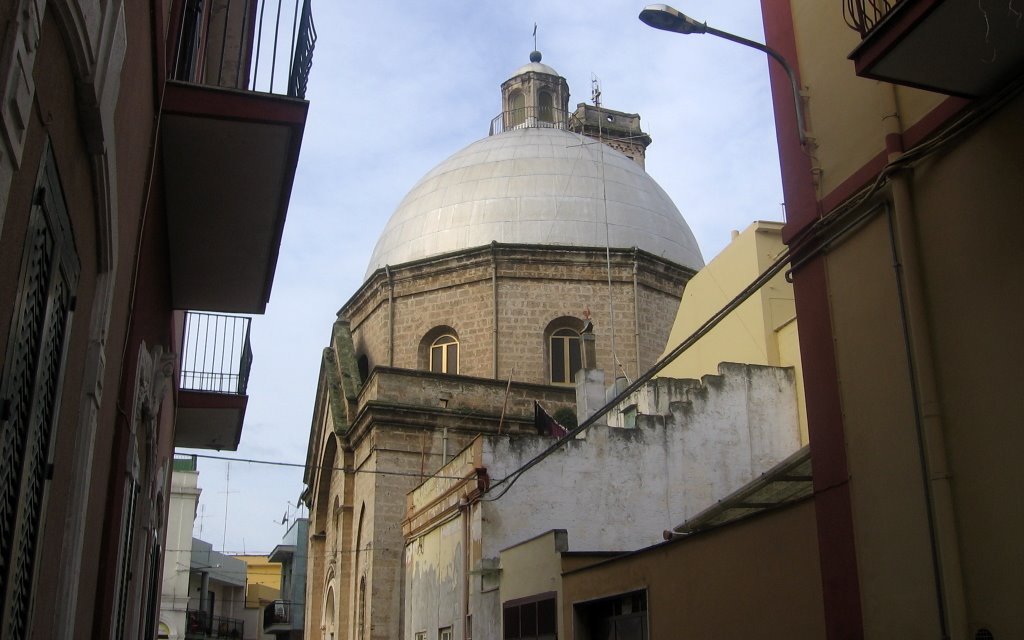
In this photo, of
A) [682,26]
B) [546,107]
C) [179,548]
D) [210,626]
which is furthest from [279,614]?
[682,26]

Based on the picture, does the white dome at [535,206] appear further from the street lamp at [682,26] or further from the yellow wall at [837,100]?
the yellow wall at [837,100]

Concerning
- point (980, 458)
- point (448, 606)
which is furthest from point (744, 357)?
point (980, 458)

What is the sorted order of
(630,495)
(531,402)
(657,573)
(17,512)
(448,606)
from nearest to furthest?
(17,512) → (657,573) → (630,495) → (448,606) → (531,402)

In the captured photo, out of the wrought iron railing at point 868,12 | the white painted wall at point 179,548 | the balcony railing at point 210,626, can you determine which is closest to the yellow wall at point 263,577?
the balcony railing at point 210,626

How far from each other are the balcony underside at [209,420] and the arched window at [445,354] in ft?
47.8

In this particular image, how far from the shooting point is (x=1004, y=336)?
5484mm

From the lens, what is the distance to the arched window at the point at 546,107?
39219 millimetres

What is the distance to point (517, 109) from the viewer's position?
128 feet

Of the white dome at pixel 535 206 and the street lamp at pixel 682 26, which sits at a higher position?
the white dome at pixel 535 206

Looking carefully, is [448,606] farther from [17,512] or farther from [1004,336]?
[17,512]

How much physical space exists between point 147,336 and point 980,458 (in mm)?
4900

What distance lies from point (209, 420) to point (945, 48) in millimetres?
8732

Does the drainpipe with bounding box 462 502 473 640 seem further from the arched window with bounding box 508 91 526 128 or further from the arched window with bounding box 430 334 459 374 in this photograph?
the arched window with bounding box 508 91 526 128

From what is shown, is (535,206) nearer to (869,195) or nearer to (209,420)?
(209,420)
